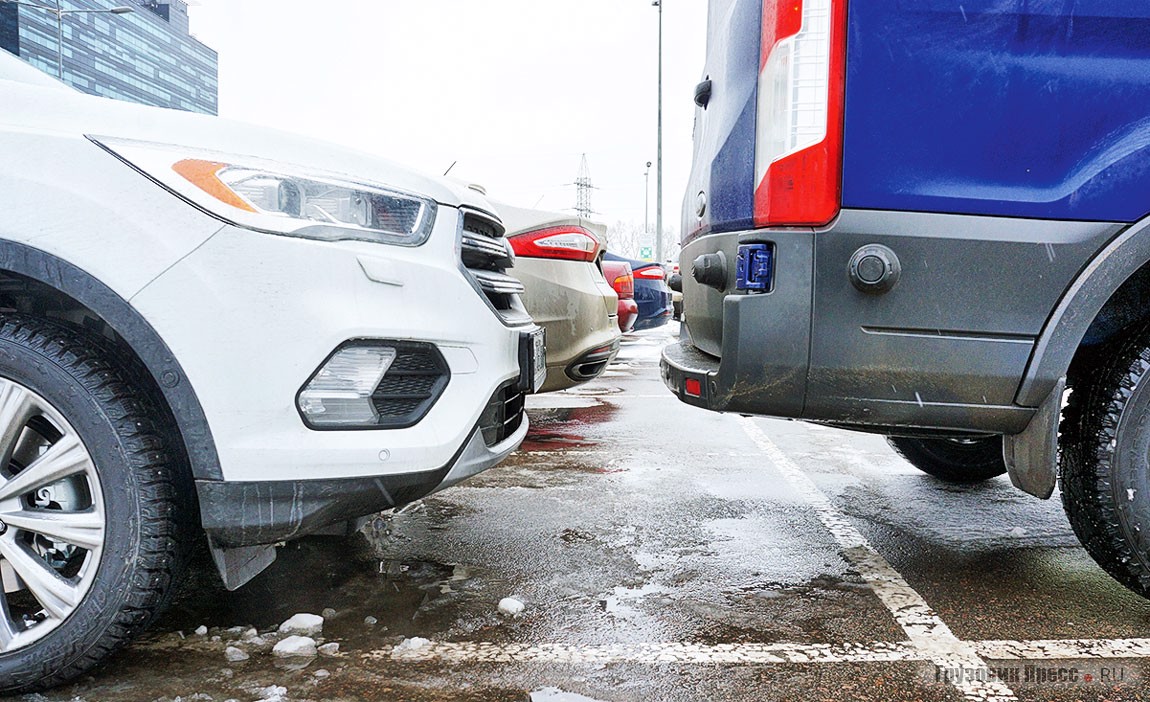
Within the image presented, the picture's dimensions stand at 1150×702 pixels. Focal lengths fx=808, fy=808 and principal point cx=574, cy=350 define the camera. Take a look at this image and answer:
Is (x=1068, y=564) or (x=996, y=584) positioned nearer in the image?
(x=996, y=584)

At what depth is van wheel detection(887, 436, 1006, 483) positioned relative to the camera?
3.97 meters

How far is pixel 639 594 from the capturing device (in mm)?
2578

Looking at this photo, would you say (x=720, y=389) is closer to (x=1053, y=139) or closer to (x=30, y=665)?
(x=1053, y=139)

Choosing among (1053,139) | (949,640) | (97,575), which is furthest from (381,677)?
(1053,139)

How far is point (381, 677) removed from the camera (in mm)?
2023

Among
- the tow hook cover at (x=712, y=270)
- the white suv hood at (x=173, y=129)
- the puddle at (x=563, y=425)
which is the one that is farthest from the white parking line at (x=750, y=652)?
the puddle at (x=563, y=425)

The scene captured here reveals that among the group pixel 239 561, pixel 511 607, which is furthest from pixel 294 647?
pixel 511 607

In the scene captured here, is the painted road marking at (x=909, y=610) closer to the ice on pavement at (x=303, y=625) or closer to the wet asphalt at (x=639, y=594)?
the wet asphalt at (x=639, y=594)

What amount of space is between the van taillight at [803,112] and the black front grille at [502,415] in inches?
35.3

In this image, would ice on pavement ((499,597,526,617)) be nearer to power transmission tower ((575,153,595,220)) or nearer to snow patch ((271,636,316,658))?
snow patch ((271,636,316,658))

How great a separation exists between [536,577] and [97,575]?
1310 mm

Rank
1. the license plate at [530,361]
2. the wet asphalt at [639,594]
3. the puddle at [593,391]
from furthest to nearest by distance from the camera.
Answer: the puddle at [593,391] < the license plate at [530,361] < the wet asphalt at [639,594]

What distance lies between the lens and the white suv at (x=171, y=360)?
1848mm

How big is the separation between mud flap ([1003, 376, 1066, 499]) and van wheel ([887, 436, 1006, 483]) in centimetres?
164
